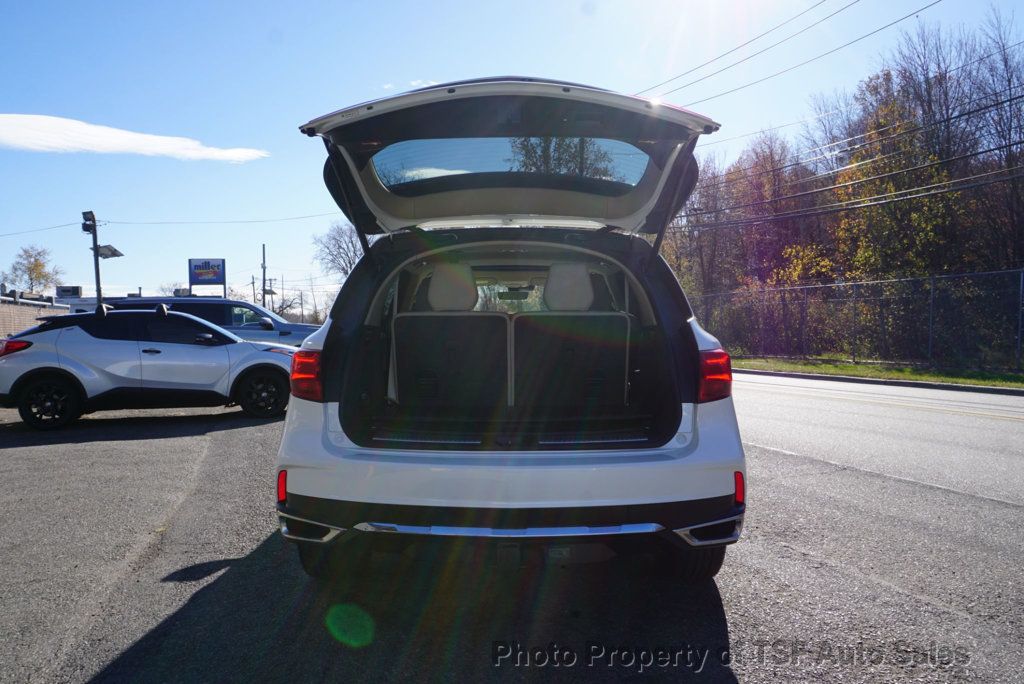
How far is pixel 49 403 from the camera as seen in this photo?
9773 mm

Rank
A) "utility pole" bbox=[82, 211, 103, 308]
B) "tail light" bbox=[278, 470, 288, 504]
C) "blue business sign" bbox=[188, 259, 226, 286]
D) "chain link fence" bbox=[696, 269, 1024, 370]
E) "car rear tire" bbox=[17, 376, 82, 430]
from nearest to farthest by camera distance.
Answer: "tail light" bbox=[278, 470, 288, 504], "car rear tire" bbox=[17, 376, 82, 430], "chain link fence" bbox=[696, 269, 1024, 370], "utility pole" bbox=[82, 211, 103, 308], "blue business sign" bbox=[188, 259, 226, 286]

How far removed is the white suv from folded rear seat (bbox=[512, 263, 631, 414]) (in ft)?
0.04

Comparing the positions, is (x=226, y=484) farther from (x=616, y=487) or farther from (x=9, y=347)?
(x=9, y=347)

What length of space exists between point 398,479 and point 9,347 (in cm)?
892

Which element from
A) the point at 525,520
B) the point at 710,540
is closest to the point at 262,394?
the point at 525,520

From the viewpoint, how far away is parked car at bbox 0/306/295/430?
9.72 meters

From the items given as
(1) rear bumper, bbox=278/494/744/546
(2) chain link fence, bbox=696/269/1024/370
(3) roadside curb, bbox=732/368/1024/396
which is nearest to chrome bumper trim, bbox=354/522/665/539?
(1) rear bumper, bbox=278/494/744/546

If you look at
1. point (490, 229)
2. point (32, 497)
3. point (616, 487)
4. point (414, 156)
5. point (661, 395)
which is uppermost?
point (414, 156)

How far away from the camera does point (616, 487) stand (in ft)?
9.70

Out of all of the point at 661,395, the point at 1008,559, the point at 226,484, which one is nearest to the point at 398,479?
A: the point at 661,395

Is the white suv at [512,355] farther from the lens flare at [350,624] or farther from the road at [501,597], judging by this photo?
the road at [501,597]

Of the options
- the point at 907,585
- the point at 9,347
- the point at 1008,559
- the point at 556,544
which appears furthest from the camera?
the point at 9,347

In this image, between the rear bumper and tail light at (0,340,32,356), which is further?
tail light at (0,340,32,356)

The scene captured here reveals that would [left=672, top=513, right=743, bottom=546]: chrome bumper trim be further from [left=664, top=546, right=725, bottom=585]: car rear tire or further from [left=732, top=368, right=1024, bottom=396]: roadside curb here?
[left=732, top=368, right=1024, bottom=396]: roadside curb
